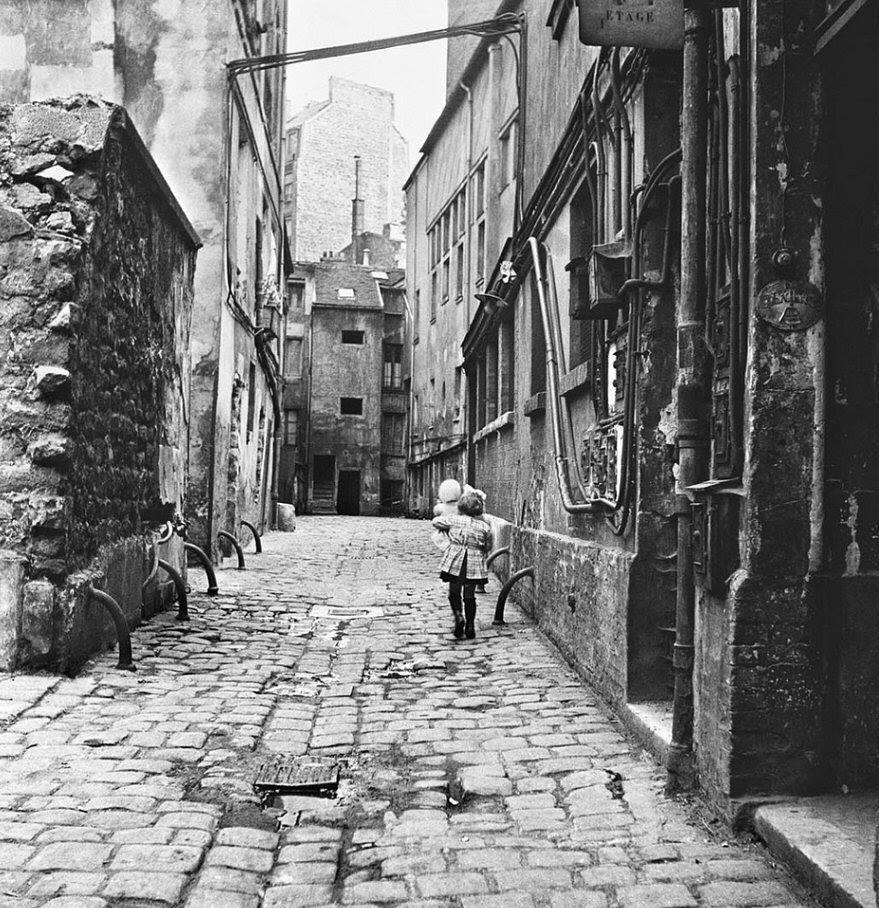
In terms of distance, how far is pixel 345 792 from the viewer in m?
4.15

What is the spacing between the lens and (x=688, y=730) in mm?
4016

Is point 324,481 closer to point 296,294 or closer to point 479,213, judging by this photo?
point 296,294

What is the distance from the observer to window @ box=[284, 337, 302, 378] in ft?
134

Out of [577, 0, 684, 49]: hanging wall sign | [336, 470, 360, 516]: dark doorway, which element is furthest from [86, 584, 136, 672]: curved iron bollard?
[336, 470, 360, 516]: dark doorway

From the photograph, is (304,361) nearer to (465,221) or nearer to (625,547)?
(465,221)

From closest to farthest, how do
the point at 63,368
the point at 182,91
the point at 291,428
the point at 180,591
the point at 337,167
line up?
1. the point at 63,368
2. the point at 180,591
3. the point at 182,91
4. the point at 291,428
5. the point at 337,167

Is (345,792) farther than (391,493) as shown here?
No

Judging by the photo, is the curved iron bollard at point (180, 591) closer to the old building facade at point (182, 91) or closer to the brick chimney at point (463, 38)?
the old building facade at point (182, 91)

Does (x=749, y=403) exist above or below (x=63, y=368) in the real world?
below

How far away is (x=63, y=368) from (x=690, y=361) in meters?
3.86

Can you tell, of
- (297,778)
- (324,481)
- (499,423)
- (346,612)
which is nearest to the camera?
(297,778)

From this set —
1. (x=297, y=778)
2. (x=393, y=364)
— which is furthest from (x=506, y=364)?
(x=393, y=364)

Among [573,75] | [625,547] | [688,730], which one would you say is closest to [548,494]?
[625,547]

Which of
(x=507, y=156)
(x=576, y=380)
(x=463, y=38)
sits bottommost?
(x=576, y=380)
